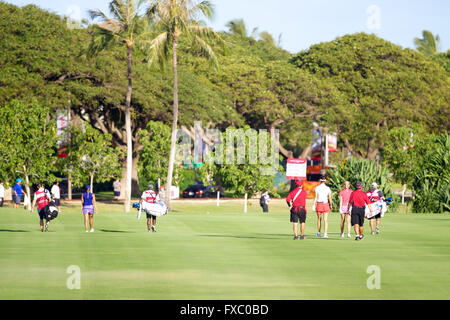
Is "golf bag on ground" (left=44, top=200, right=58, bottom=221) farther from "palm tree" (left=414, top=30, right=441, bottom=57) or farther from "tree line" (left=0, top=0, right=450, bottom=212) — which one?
"palm tree" (left=414, top=30, right=441, bottom=57)

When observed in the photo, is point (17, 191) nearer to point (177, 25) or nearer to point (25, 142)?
point (25, 142)

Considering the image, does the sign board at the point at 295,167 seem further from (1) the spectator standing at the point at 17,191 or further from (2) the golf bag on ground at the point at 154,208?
(2) the golf bag on ground at the point at 154,208

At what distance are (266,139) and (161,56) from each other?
1653 cm

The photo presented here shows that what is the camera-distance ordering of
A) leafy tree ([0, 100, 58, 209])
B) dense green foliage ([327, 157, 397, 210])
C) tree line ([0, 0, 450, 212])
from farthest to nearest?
tree line ([0, 0, 450, 212])
leafy tree ([0, 100, 58, 209])
dense green foliage ([327, 157, 397, 210])

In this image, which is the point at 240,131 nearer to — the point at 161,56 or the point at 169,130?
the point at 169,130

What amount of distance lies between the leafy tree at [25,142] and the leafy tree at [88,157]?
635 cm

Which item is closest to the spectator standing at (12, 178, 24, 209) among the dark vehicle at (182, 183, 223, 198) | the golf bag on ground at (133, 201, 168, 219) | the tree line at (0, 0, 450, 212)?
the tree line at (0, 0, 450, 212)

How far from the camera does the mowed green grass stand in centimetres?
1355

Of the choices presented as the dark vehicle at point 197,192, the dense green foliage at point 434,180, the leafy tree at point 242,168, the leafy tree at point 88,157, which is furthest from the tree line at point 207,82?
the dense green foliage at point 434,180

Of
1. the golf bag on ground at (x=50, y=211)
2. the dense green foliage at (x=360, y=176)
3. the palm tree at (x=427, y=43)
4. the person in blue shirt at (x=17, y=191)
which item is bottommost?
the golf bag on ground at (x=50, y=211)

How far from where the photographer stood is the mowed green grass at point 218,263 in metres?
13.6

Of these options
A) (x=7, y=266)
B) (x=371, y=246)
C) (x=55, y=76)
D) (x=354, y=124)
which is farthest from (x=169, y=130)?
(x=7, y=266)

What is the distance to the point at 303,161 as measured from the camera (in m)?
59.9

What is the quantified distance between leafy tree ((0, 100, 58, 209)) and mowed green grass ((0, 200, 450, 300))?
21245 mm
